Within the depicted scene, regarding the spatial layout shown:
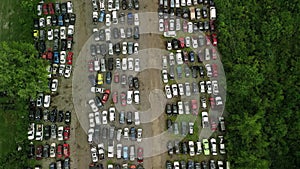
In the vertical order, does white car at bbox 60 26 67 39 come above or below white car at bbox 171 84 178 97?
above

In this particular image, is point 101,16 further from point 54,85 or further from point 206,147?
point 206,147

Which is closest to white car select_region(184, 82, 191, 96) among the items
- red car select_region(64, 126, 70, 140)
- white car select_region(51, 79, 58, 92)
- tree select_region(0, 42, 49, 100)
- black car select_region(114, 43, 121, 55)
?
black car select_region(114, 43, 121, 55)

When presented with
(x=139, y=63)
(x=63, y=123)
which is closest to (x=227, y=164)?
(x=139, y=63)

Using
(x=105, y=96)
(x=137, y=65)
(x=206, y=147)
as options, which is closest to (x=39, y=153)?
(x=105, y=96)

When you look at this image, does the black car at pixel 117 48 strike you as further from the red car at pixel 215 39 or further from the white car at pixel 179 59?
the red car at pixel 215 39

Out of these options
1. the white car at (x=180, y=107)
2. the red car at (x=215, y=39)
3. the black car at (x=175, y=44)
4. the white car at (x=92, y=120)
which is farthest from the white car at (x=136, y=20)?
the white car at (x=92, y=120)

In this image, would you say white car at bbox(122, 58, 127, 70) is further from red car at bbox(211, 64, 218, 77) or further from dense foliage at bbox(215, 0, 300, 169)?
dense foliage at bbox(215, 0, 300, 169)
